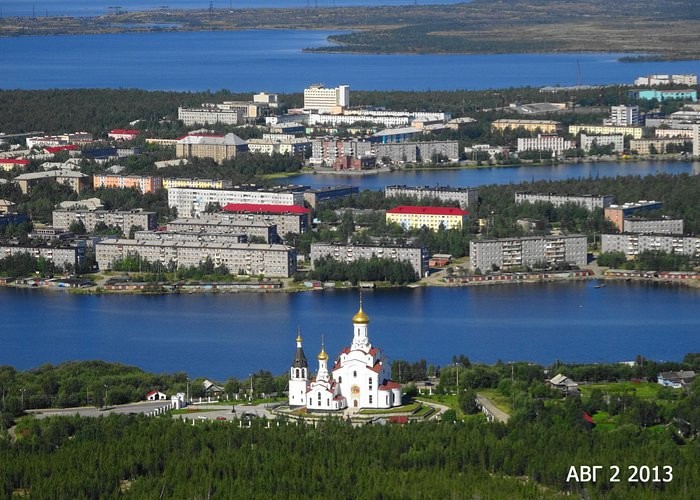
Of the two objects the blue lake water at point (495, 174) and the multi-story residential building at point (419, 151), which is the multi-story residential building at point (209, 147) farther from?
the multi-story residential building at point (419, 151)

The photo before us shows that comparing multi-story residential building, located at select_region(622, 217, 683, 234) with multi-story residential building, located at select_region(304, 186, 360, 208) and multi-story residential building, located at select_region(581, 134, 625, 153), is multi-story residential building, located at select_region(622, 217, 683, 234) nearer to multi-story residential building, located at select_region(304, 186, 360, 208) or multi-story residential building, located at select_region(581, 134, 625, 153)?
multi-story residential building, located at select_region(304, 186, 360, 208)

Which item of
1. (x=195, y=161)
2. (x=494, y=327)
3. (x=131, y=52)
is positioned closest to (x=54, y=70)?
(x=131, y=52)

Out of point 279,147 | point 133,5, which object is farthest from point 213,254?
point 133,5

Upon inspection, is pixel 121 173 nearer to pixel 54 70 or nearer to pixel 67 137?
pixel 67 137

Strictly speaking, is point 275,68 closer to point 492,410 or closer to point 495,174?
point 495,174

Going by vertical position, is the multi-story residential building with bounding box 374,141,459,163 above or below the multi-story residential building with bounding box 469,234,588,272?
above

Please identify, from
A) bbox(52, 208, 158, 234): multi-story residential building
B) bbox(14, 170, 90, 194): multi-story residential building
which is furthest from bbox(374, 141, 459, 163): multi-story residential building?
bbox(52, 208, 158, 234): multi-story residential building
